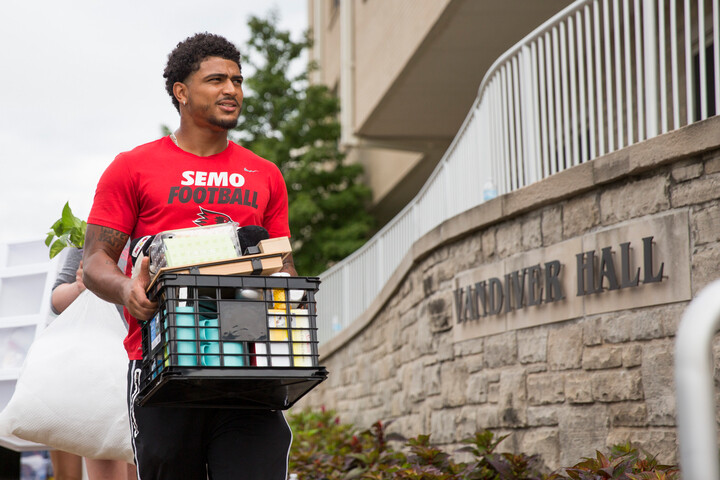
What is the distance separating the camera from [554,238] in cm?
630

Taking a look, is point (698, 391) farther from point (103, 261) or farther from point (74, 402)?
point (74, 402)

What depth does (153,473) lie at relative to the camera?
324 centimetres

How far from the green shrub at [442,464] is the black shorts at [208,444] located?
1.90 meters

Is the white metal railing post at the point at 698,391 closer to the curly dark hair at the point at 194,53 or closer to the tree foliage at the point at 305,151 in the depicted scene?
the curly dark hair at the point at 194,53

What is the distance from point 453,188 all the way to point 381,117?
6.16 meters

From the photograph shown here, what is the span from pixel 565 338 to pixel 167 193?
3.51 m

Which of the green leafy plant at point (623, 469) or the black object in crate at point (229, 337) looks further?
the green leafy plant at point (623, 469)

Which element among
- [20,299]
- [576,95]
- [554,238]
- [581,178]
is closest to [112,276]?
[20,299]

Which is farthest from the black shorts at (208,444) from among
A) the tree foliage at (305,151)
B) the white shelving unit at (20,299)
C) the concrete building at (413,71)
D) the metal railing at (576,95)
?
the tree foliage at (305,151)

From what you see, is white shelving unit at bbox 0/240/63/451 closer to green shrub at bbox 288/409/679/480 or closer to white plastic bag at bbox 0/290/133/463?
white plastic bag at bbox 0/290/133/463

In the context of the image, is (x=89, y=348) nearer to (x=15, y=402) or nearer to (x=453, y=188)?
(x=15, y=402)

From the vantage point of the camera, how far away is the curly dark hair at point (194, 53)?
337cm

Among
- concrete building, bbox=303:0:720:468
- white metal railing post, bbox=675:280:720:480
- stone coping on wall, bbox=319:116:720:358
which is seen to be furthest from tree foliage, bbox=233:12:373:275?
white metal railing post, bbox=675:280:720:480

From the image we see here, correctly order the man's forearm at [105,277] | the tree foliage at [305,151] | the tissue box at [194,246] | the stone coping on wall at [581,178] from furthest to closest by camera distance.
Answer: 1. the tree foliage at [305,151]
2. the stone coping on wall at [581,178]
3. the man's forearm at [105,277]
4. the tissue box at [194,246]
